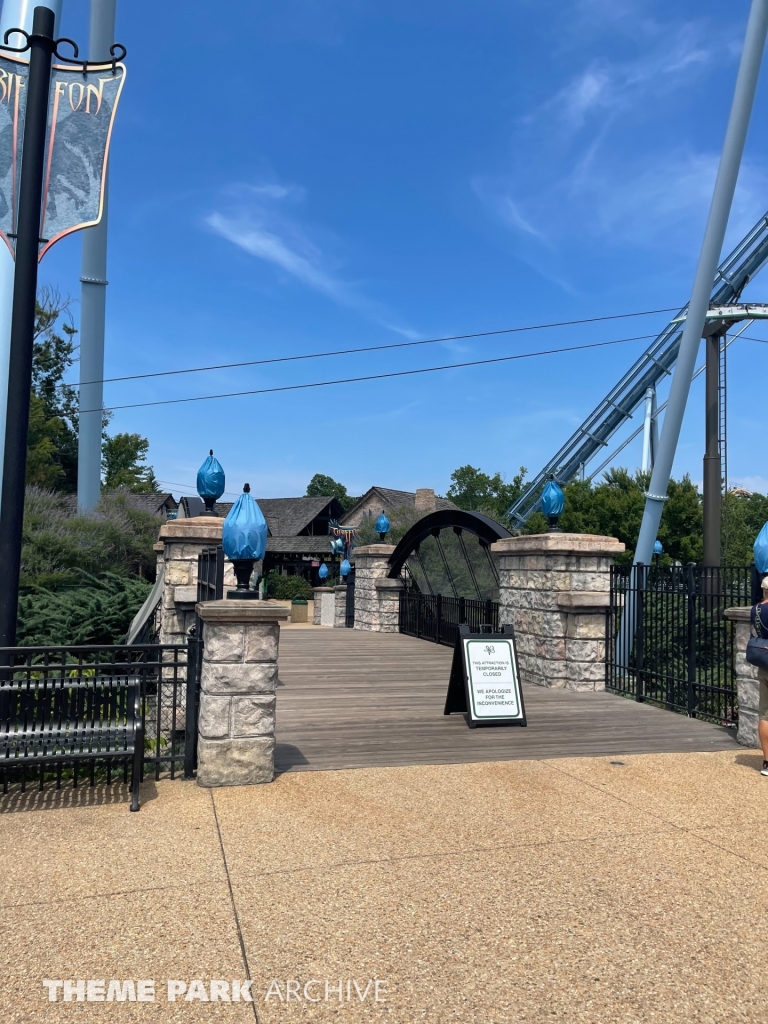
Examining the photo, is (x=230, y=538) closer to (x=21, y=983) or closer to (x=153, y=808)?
(x=153, y=808)

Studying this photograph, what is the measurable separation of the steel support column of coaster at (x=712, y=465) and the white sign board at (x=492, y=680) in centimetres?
1252

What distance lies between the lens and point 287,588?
50188 millimetres

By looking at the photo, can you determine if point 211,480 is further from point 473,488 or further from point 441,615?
point 473,488

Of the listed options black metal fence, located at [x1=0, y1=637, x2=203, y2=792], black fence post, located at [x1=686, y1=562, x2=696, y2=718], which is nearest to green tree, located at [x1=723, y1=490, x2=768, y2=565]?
black fence post, located at [x1=686, y1=562, x2=696, y2=718]

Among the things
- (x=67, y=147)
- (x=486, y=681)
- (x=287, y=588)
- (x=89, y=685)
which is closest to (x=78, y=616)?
(x=486, y=681)

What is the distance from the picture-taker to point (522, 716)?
324 inches

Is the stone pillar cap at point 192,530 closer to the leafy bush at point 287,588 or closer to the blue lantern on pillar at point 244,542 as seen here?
the blue lantern on pillar at point 244,542

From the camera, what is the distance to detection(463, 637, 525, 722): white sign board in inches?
323

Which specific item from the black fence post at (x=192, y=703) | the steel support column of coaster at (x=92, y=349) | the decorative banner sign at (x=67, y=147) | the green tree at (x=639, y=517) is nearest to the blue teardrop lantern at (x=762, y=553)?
the black fence post at (x=192, y=703)

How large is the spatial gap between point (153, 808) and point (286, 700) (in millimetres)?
4361

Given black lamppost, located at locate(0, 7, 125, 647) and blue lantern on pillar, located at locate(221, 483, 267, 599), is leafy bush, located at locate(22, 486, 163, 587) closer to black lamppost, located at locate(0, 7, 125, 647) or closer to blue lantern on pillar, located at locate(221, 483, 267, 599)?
black lamppost, located at locate(0, 7, 125, 647)

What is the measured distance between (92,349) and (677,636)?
20.8 metres

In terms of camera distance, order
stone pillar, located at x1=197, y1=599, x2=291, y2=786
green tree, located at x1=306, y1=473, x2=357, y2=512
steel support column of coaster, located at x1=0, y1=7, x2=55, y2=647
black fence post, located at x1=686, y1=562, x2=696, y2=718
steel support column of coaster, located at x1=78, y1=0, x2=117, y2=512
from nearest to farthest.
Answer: stone pillar, located at x1=197, y1=599, x2=291, y2=786
steel support column of coaster, located at x1=0, y1=7, x2=55, y2=647
black fence post, located at x1=686, y1=562, x2=696, y2=718
steel support column of coaster, located at x1=78, y1=0, x2=117, y2=512
green tree, located at x1=306, y1=473, x2=357, y2=512

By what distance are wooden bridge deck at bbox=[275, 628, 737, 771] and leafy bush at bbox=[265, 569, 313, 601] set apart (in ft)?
124
